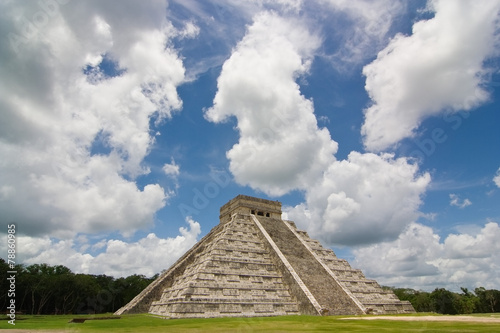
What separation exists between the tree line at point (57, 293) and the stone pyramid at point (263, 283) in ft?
63.9

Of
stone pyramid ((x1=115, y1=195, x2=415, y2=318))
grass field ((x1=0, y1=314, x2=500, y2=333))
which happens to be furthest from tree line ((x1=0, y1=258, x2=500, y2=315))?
grass field ((x1=0, y1=314, x2=500, y2=333))

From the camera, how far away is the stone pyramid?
19.1 metres

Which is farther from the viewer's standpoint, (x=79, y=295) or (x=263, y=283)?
(x=79, y=295)

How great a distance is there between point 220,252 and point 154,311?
562 cm

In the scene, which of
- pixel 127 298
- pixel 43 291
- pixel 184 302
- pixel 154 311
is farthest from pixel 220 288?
pixel 127 298

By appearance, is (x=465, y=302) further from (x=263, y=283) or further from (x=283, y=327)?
(x=283, y=327)

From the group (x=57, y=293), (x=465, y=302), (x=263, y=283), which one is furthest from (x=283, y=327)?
(x=465, y=302)

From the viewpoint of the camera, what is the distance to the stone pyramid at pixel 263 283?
19.1m

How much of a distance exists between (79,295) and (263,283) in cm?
3161

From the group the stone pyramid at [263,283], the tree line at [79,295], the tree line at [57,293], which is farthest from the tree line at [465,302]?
the tree line at [57,293]

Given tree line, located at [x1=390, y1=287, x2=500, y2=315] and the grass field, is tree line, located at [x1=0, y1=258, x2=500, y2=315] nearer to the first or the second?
tree line, located at [x1=390, y1=287, x2=500, y2=315]

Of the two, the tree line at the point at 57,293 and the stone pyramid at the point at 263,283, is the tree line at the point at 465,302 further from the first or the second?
the tree line at the point at 57,293

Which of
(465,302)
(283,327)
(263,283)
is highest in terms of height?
(263,283)

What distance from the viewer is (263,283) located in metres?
22.1
